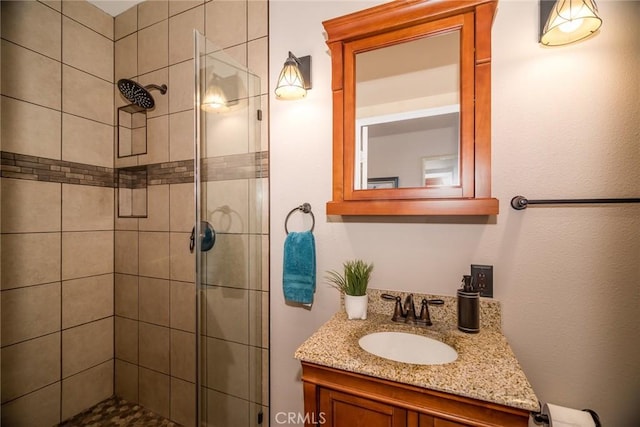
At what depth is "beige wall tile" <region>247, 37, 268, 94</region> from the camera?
1438mm

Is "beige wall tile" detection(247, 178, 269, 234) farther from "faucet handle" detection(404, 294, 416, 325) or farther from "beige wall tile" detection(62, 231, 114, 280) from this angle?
"beige wall tile" detection(62, 231, 114, 280)

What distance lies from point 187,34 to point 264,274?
1.51 m

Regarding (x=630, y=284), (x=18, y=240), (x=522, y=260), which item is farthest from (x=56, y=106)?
(x=630, y=284)

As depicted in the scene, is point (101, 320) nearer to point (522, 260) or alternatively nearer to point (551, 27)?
point (522, 260)

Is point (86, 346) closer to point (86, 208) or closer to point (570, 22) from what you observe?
point (86, 208)

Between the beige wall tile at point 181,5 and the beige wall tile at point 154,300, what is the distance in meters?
1.66

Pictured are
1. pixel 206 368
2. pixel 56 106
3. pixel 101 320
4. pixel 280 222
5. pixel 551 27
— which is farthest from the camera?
pixel 101 320

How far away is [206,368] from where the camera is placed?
46.3 inches

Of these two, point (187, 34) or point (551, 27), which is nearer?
point (551, 27)

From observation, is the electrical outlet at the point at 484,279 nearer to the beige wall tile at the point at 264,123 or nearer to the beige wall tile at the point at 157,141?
the beige wall tile at the point at 264,123

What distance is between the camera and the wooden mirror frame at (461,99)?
997 mm

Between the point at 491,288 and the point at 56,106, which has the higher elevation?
the point at 56,106

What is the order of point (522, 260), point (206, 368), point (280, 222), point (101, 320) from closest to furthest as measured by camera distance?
1. point (522, 260)
2. point (206, 368)
3. point (280, 222)
4. point (101, 320)

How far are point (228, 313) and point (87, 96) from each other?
1681mm
